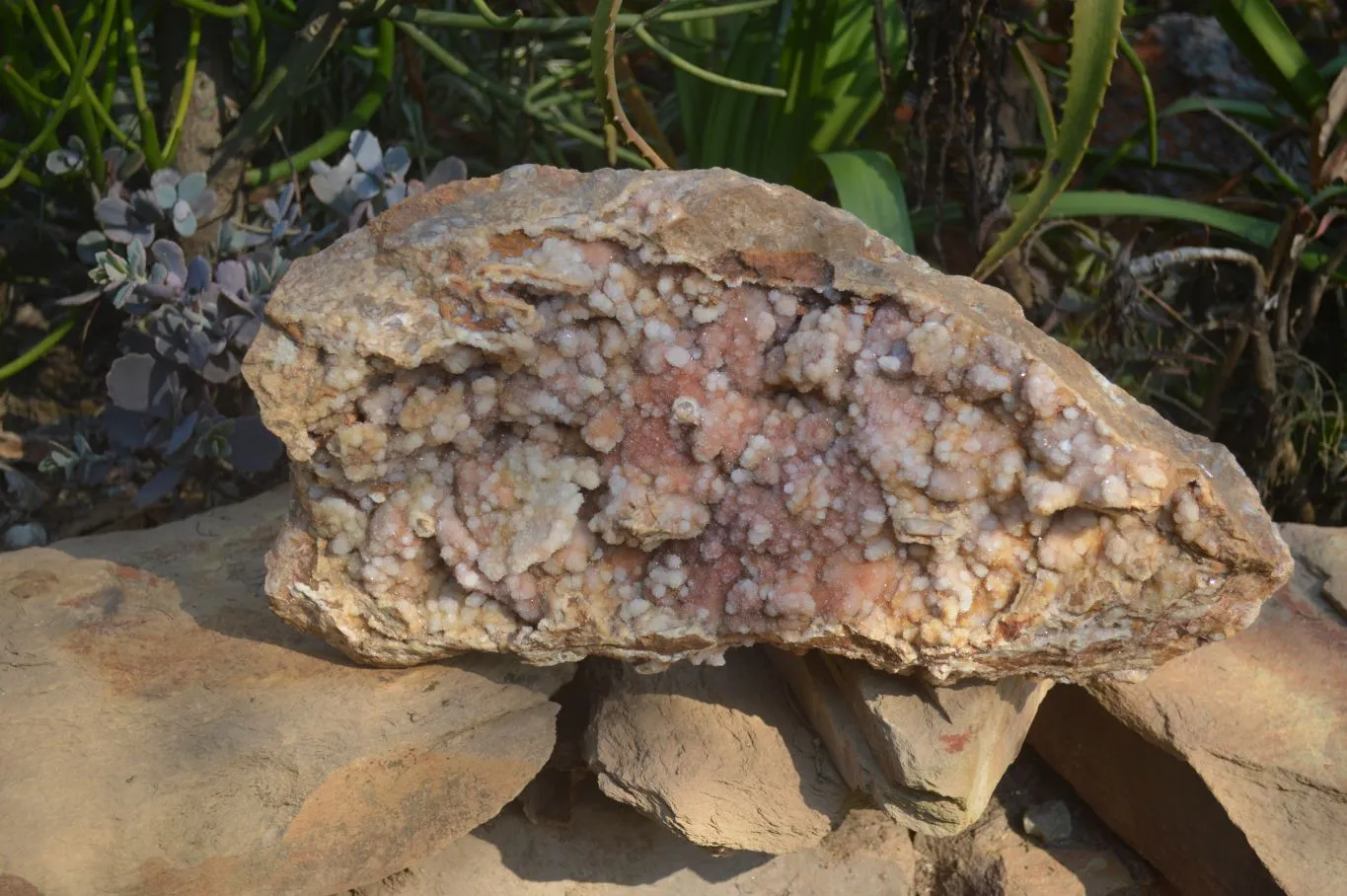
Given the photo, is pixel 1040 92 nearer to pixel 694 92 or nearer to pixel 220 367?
pixel 694 92

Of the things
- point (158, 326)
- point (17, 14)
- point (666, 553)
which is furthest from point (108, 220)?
point (666, 553)

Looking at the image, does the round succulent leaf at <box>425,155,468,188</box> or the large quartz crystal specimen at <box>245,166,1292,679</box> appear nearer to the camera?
the large quartz crystal specimen at <box>245,166,1292,679</box>

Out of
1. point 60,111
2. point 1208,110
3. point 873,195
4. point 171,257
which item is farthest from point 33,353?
point 1208,110

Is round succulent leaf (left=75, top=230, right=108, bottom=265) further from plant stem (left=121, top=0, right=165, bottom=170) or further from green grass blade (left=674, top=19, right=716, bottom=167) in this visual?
green grass blade (left=674, top=19, right=716, bottom=167)

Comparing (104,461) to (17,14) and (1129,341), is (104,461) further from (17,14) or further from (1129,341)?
(1129,341)

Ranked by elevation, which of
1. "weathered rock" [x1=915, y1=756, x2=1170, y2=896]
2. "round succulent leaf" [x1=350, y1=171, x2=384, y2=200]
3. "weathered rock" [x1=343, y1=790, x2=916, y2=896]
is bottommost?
"weathered rock" [x1=343, y1=790, x2=916, y2=896]

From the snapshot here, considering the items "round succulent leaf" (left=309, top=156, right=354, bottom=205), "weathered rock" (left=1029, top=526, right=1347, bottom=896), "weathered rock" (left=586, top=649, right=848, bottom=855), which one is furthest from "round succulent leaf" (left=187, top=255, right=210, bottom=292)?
"weathered rock" (left=1029, top=526, right=1347, bottom=896)
